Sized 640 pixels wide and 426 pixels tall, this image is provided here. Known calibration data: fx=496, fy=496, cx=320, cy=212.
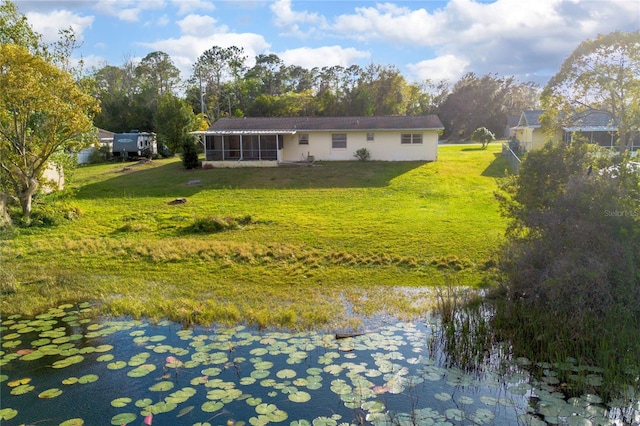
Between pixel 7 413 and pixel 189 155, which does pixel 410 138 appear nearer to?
pixel 189 155

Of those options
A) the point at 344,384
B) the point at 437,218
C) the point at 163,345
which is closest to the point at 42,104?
the point at 163,345

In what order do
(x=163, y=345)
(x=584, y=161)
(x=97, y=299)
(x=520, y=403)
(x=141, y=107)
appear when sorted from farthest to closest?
1. (x=141, y=107)
2. (x=97, y=299)
3. (x=584, y=161)
4. (x=163, y=345)
5. (x=520, y=403)

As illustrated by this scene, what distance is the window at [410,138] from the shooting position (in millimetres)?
30906

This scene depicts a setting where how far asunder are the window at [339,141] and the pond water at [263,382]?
23.9 meters

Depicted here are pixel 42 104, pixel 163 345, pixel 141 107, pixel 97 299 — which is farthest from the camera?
pixel 141 107

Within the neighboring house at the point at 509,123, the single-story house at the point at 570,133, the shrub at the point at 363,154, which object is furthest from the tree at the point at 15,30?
the neighboring house at the point at 509,123

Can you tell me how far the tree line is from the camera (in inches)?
2051

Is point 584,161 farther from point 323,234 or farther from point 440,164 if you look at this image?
point 440,164

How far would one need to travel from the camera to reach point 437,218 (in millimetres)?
16125

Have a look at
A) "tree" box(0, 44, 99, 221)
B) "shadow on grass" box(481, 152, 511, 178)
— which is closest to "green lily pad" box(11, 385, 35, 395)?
"tree" box(0, 44, 99, 221)

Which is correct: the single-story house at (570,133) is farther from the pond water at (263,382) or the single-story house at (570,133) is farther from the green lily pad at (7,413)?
the green lily pad at (7,413)

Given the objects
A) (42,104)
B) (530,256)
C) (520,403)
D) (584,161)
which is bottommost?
(520,403)

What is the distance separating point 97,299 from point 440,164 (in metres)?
22.8

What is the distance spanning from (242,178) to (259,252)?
13630 millimetres
